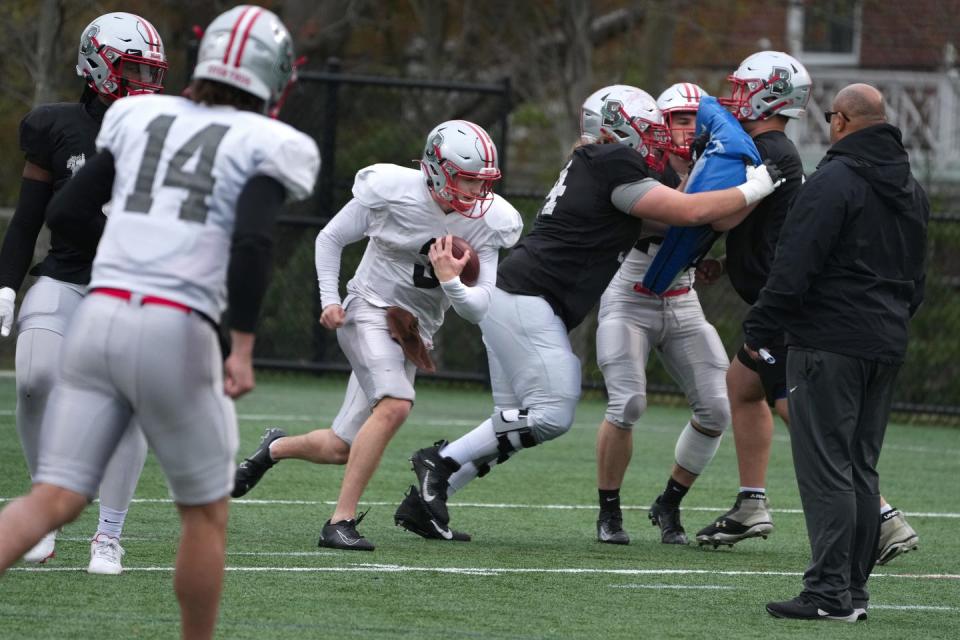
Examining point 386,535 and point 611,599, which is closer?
point 611,599

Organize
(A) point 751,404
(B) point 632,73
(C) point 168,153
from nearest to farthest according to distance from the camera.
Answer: (C) point 168,153, (A) point 751,404, (B) point 632,73

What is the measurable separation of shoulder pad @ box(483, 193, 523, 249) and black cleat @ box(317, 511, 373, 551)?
4.41 feet

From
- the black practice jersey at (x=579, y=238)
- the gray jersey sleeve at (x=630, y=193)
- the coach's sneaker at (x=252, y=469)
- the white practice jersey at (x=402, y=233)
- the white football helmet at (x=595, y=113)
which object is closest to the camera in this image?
the gray jersey sleeve at (x=630, y=193)

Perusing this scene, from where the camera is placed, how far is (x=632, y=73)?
20469mm

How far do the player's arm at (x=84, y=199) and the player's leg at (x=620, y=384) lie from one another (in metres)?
2.84

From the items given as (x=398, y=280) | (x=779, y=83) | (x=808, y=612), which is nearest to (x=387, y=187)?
(x=398, y=280)

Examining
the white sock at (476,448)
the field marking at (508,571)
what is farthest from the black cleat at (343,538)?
the white sock at (476,448)

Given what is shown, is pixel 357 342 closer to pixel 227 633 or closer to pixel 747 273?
pixel 747 273

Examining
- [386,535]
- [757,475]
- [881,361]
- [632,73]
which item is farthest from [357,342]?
[632,73]

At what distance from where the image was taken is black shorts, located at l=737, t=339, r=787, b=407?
6.70m

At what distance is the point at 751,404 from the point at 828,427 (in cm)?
172

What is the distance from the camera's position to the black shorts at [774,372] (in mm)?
6703

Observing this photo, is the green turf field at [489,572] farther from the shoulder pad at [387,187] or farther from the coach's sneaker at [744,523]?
the shoulder pad at [387,187]

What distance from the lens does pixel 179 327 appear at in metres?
4.04
